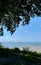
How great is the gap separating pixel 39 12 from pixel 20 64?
31.4ft

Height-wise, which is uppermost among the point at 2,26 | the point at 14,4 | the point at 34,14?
the point at 14,4

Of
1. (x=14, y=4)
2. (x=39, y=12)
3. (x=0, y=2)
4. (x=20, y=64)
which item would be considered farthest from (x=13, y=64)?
(x=39, y=12)

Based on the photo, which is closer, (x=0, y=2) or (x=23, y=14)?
(x=0, y=2)

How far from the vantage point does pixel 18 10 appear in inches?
872

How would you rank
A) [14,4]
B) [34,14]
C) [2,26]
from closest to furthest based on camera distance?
[14,4]
[34,14]
[2,26]

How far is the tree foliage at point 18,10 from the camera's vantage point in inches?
773

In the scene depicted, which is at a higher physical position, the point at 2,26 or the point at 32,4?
the point at 32,4

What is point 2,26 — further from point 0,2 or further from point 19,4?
point 0,2

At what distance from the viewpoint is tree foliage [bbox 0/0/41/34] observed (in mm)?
19625

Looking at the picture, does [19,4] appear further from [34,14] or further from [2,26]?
[2,26]

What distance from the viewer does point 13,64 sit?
13.4 m

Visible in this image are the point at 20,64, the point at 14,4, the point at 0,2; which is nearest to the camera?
the point at 20,64

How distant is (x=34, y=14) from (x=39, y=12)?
3.92 ft

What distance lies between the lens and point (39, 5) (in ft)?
69.0
